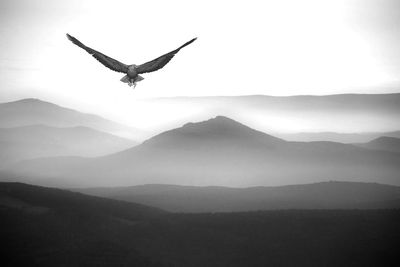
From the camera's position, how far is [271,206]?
119 metres

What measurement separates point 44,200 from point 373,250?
55.5 metres

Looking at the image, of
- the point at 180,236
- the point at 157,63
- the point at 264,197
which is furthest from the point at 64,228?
the point at 264,197

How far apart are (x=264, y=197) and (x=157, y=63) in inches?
5070

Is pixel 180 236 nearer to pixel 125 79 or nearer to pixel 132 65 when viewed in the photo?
pixel 125 79

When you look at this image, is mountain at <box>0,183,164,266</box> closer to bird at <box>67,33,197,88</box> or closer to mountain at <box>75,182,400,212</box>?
mountain at <box>75,182,400,212</box>

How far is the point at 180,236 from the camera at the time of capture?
64375 mm

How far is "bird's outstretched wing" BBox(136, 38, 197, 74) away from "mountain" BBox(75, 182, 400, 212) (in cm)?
10099

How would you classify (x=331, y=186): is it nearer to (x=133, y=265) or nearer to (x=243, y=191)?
(x=243, y=191)

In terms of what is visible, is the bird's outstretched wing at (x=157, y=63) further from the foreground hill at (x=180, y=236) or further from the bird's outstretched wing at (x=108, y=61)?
the foreground hill at (x=180, y=236)

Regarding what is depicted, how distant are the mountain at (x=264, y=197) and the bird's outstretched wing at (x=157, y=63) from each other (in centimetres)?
10099

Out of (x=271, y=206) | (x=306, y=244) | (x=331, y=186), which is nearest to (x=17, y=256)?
(x=306, y=244)

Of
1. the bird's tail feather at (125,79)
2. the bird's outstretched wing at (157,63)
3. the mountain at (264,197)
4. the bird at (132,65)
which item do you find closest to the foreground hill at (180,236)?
the mountain at (264,197)

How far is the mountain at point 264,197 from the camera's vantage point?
4648 inches

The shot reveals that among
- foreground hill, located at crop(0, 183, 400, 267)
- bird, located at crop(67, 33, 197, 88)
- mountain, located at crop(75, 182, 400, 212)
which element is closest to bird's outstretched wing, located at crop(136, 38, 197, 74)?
bird, located at crop(67, 33, 197, 88)
